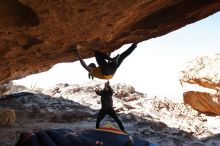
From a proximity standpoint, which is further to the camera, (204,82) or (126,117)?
(204,82)

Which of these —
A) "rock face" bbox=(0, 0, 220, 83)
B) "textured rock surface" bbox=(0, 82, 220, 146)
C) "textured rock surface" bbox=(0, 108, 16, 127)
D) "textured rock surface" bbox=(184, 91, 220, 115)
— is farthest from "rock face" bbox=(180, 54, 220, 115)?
"textured rock surface" bbox=(0, 108, 16, 127)

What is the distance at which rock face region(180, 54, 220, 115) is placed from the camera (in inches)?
512

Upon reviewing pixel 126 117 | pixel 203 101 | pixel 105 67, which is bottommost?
pixel 126 117

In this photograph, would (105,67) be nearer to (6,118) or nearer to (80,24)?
(80,24)

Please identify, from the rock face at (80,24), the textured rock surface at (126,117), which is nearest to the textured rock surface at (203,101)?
the textured rock surface at (126,117)

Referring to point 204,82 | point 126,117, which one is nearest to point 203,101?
point 204,82

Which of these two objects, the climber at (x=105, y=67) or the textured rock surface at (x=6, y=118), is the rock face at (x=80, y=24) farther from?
the textured rock surface at (x=6, y=118)

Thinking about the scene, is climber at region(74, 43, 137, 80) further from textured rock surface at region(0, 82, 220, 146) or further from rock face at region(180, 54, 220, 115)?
rock face at region(180, 54, 220, 115)

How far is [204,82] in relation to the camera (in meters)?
13.4

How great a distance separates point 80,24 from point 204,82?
791cm

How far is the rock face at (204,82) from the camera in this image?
13.0 meters

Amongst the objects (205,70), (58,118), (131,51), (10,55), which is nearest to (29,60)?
(10,55)

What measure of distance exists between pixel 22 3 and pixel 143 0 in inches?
88.4

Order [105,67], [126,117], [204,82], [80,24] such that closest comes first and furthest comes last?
[80,24], [105,67], [126,117], [204,82]
